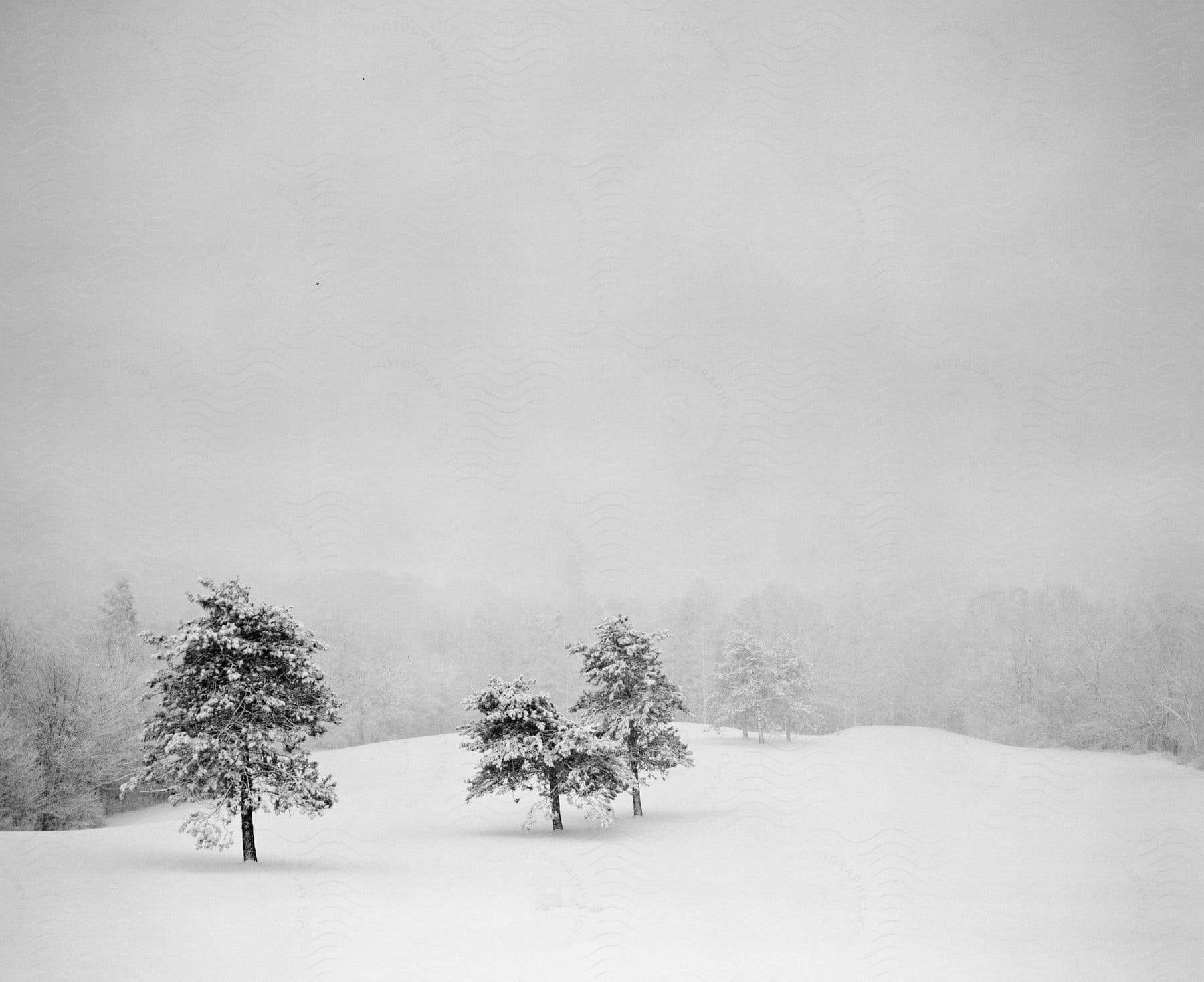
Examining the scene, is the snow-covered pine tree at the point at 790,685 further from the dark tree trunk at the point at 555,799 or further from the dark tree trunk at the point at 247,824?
the dark tree trunk at the point at 247,824

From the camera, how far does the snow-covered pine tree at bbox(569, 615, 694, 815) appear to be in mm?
31844

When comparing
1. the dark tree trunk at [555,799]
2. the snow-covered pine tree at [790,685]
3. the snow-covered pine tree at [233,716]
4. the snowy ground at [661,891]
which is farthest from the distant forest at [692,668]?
the dark tree trunk at [555,799]

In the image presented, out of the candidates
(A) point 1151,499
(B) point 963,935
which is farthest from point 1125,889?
(A) point 1151,499

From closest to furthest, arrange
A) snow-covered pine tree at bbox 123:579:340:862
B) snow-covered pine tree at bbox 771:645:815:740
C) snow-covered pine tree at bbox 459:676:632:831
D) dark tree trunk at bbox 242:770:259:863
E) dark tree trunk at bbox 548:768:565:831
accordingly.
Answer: snow-covered pine tree at bbox 123:579:340:862 → dark tree trunk at bbox 242:770:259:863 → snow-covered pine tree at bbox 459:676:632:831 → dark tree trunk at bbox 548:768:565:831 → snow-covered pine tree at bbox 771:645:815:740

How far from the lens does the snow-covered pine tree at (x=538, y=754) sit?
2712 cm

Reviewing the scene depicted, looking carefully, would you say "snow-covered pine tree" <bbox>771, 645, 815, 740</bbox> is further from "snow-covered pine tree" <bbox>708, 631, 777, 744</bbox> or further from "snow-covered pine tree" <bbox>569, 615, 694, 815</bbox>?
"snow-covered pine tree" <bbox>569, 615, 694, 815</bbox>

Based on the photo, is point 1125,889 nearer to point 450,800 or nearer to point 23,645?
point 450,800

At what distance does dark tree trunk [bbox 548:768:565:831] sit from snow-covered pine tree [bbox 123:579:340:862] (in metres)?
9.55

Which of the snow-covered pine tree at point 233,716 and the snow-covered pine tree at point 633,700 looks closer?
the snow-covered pine tree at point 233,716

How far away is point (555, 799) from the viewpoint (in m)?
28.4

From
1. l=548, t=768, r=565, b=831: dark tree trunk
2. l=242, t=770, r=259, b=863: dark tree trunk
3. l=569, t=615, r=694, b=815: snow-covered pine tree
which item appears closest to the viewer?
l=242, t=770, r=259, b=863: dark tree trunk

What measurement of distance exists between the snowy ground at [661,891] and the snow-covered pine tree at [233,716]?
1887 mm

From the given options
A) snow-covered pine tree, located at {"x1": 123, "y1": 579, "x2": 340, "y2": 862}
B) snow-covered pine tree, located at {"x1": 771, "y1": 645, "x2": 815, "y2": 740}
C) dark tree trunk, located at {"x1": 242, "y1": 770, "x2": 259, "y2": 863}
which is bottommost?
snow-covered pine tree, located at {"x1": 771, "y1": 645, "x2": 815, "y2": 740}

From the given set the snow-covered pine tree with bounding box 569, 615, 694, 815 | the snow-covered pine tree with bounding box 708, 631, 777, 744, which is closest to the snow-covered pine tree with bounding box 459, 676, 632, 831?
the snow-covered pine tree with bounding box 569, 615, 694, 815
